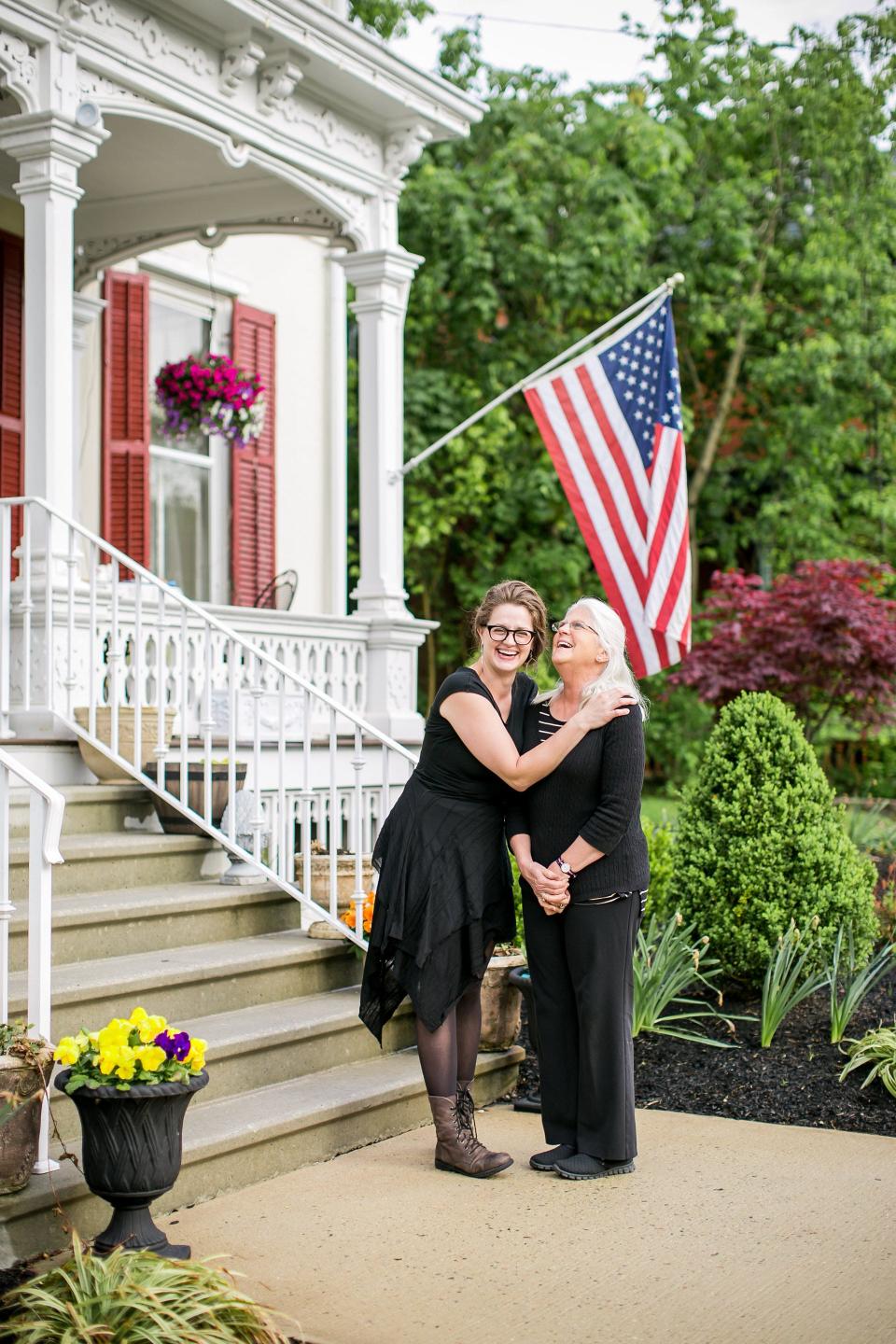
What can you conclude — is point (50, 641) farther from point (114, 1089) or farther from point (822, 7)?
point (822, 7)

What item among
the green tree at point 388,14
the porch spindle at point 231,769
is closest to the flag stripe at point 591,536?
the porch spindle at point 231,769

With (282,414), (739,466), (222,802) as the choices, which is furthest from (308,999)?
(739,466)

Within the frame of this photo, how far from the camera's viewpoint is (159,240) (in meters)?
8.79

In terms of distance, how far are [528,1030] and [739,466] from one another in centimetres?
1003

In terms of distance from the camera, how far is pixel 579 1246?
12.6ft

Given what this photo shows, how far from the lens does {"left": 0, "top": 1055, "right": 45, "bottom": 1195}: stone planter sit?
11.9ft

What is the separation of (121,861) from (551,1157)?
200 centimetres

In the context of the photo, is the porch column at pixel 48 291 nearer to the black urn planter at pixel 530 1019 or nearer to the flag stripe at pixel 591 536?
the flag stripe at pixel 591 536

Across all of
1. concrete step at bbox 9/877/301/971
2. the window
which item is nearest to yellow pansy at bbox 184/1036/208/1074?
concrete step at bbox 9/877/301/971

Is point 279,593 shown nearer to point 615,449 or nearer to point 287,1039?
point 615,449

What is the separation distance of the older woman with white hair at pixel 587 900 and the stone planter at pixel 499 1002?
828 mm

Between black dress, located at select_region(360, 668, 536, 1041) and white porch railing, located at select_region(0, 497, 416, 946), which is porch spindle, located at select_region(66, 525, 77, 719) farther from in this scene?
black dress, located at select_region(360, 668, 536, 1041)

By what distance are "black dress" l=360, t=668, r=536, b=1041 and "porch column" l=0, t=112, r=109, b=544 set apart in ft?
9.11

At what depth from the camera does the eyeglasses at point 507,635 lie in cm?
452
